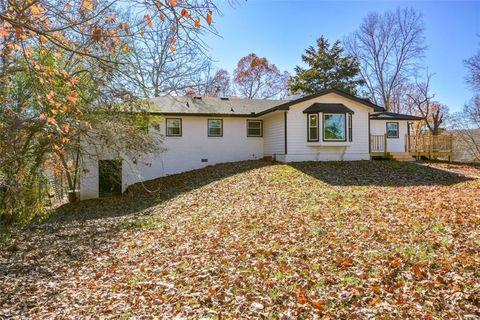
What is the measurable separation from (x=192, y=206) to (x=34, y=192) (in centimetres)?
482

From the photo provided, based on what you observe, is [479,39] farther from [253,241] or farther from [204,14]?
[204,14]

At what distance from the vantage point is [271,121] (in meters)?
20.4

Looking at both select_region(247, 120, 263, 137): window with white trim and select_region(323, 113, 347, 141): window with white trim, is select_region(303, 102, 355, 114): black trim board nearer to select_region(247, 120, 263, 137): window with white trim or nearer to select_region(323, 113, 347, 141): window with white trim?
select_region(323, 113, 347, 141): window with white trim

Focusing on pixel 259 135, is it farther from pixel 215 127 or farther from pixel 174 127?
pixel 174 127

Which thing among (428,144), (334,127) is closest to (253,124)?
(334,127)

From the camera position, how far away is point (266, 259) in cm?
603

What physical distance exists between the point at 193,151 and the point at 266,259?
14.9m

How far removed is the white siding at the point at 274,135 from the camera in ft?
62.2

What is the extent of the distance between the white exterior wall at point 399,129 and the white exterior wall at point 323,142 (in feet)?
9.88

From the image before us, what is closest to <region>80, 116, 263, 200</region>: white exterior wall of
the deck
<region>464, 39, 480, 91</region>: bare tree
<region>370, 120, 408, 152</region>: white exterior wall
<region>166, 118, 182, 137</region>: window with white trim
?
<region>166, 118, 182, 137</region>: window with white trim

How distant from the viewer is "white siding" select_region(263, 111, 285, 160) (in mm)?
18953

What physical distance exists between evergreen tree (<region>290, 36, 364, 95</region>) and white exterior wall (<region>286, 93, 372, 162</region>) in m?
16.6

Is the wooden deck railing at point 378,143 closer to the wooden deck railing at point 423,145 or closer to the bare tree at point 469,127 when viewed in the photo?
the wooden deck railing at point 423,145

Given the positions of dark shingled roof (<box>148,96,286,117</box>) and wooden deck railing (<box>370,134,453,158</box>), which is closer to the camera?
dark shingled roof (<box>148,96,286,117</box>)
